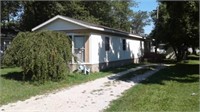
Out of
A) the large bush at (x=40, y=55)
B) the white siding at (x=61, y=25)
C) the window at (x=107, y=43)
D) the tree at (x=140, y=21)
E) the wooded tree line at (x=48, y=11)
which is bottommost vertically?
the large bush at (x=40, y=55)

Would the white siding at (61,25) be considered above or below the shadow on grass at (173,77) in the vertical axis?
above

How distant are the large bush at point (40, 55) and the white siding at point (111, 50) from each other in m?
5.39

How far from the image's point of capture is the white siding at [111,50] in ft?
63.1

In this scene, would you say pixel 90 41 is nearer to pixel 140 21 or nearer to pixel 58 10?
pixel 58 10

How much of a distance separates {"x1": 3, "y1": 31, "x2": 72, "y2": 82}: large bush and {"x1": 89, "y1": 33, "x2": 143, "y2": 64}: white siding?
5.39 meters

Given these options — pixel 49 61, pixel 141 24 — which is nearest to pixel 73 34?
pixel 49 61

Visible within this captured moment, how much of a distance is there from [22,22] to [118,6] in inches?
581

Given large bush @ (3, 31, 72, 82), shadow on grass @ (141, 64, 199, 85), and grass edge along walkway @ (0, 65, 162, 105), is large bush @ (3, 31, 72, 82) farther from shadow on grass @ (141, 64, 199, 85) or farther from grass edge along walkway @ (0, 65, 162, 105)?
shadow on grass @ (141, 64, 199, 85)

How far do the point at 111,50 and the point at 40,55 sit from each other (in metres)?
10.1

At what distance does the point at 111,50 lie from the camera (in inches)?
883

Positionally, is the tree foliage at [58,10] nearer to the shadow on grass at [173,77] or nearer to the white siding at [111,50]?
the white siding at [111,50]

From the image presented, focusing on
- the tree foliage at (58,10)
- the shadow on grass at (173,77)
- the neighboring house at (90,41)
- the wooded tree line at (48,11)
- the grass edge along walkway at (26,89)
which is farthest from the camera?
the tree foliage at (58,10)

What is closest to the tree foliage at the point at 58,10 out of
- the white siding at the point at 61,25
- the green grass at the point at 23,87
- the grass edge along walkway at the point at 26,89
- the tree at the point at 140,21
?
the white siding at the point at 61,25

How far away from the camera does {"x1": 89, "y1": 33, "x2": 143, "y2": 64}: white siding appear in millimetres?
19242
